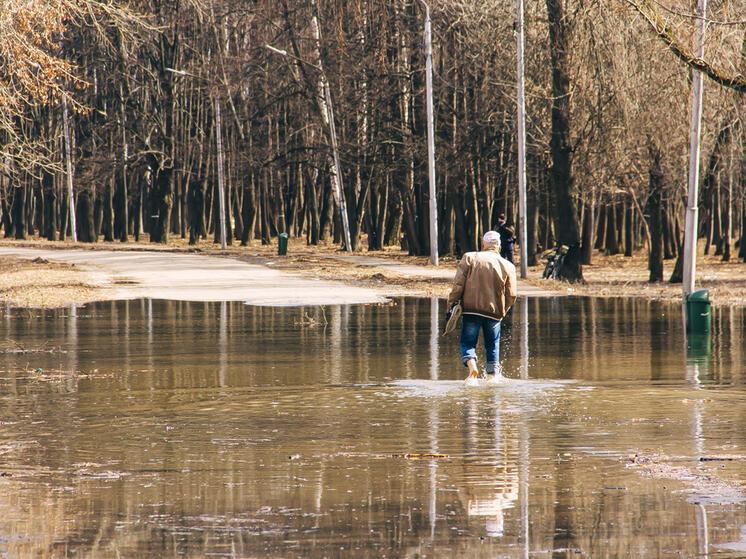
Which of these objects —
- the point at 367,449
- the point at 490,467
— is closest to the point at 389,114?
the point at 367,449

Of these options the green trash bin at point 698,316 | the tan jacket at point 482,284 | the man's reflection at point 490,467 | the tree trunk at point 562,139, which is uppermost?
the tree trunk at point 562,139

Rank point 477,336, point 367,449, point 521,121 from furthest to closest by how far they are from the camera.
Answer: point 521,121 < point 477,336 < point 367,449

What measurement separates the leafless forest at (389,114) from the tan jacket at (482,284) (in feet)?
25.6

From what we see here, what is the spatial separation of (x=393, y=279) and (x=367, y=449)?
23440 millimetres

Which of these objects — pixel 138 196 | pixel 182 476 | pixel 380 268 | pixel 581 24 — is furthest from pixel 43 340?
pixel 138 196

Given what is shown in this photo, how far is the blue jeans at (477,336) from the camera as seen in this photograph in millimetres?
12828

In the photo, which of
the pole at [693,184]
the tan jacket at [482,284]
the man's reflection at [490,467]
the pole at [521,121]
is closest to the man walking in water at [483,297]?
the tan jacket at [482,284]

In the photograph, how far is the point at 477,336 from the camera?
1283cm

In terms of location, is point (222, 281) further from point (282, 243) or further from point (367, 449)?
point (367, 449)

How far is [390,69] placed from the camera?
1842 inches

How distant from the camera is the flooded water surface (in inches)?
249

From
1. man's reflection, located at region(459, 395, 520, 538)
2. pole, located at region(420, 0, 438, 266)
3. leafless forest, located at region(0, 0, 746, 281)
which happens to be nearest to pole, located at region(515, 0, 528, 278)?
leafless forest, located at region(0, 0, 746, 281)

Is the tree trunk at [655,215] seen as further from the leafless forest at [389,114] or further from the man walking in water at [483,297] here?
the man walking in water at [483,297]

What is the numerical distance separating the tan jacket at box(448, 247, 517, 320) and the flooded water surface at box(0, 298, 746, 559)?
0.83 meters
